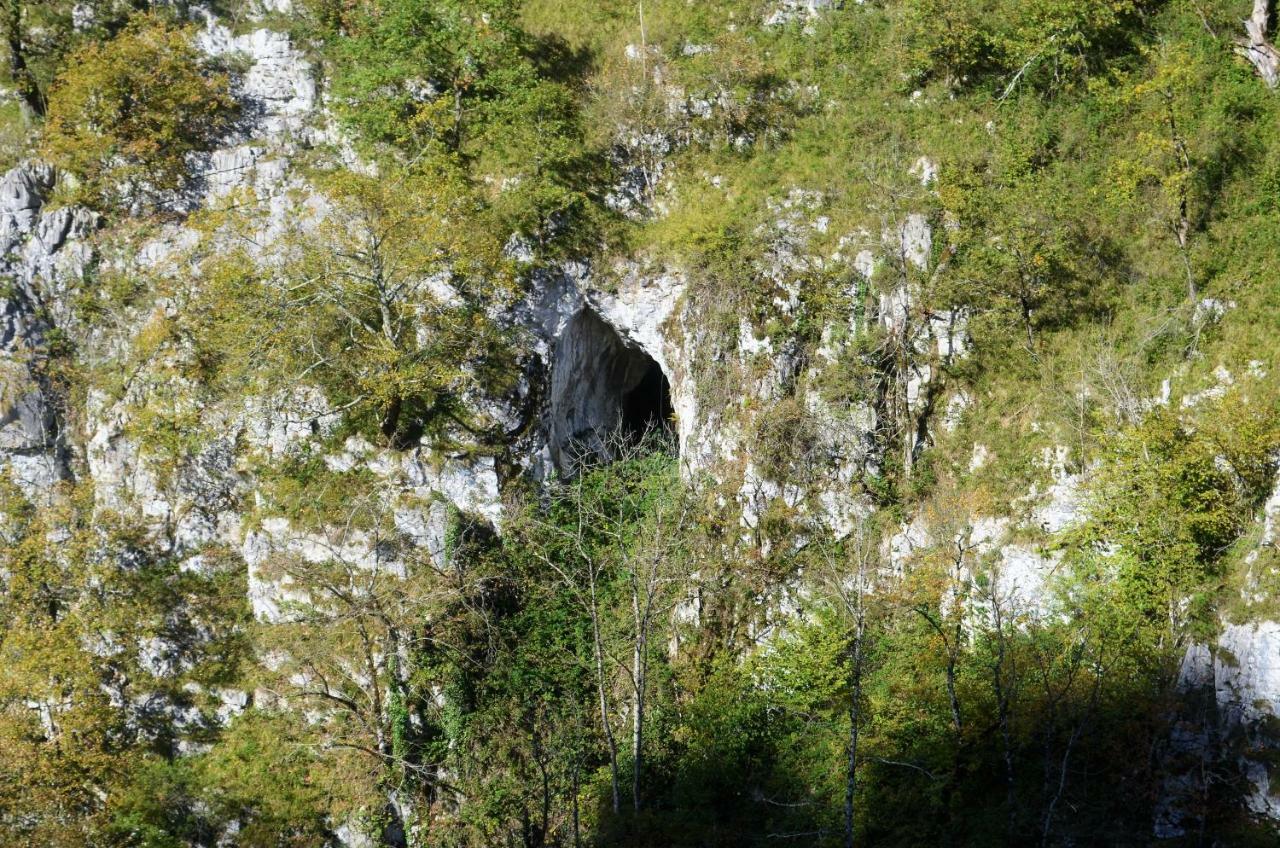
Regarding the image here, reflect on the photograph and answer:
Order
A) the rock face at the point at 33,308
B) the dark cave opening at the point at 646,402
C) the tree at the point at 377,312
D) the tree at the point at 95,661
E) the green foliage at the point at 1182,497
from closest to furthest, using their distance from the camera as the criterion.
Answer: the green foliage at the point at 1182,497 < the tree at the point at 95,661 < the tree at the point at 377,312 < the rock face at the point at 33,308 < the dark cave opening at the point at 646,402

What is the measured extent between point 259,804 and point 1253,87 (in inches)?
987

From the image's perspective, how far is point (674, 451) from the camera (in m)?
22.0

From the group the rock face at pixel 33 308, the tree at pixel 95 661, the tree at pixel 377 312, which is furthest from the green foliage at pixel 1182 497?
the rock face at pixel 33 308

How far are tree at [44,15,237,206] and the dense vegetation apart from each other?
98 millimetres

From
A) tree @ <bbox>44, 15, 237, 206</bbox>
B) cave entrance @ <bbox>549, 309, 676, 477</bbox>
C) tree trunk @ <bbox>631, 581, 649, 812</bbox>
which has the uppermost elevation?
tree @ <bbox>44, 15, 237, 206</bbox>

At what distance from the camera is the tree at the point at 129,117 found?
75.0ft

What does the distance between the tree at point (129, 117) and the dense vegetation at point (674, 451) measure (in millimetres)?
98

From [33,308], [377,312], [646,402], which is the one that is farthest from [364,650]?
[33,308]

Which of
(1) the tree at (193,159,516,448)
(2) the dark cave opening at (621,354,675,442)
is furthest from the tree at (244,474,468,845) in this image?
(2) the dark cave opening at (621,354,675,442)

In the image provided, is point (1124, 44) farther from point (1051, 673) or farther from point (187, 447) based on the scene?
point (187, 447)

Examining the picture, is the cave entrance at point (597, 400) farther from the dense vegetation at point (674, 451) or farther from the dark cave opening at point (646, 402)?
the dense vegetation at point (674, 451)

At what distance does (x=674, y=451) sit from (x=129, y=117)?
16170 mm

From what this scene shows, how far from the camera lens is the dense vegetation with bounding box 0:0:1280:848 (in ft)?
51.1

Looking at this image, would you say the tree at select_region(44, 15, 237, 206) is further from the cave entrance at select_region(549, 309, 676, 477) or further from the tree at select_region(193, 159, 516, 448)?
the cave entrance at select_region(549, 309, 676, 477)
